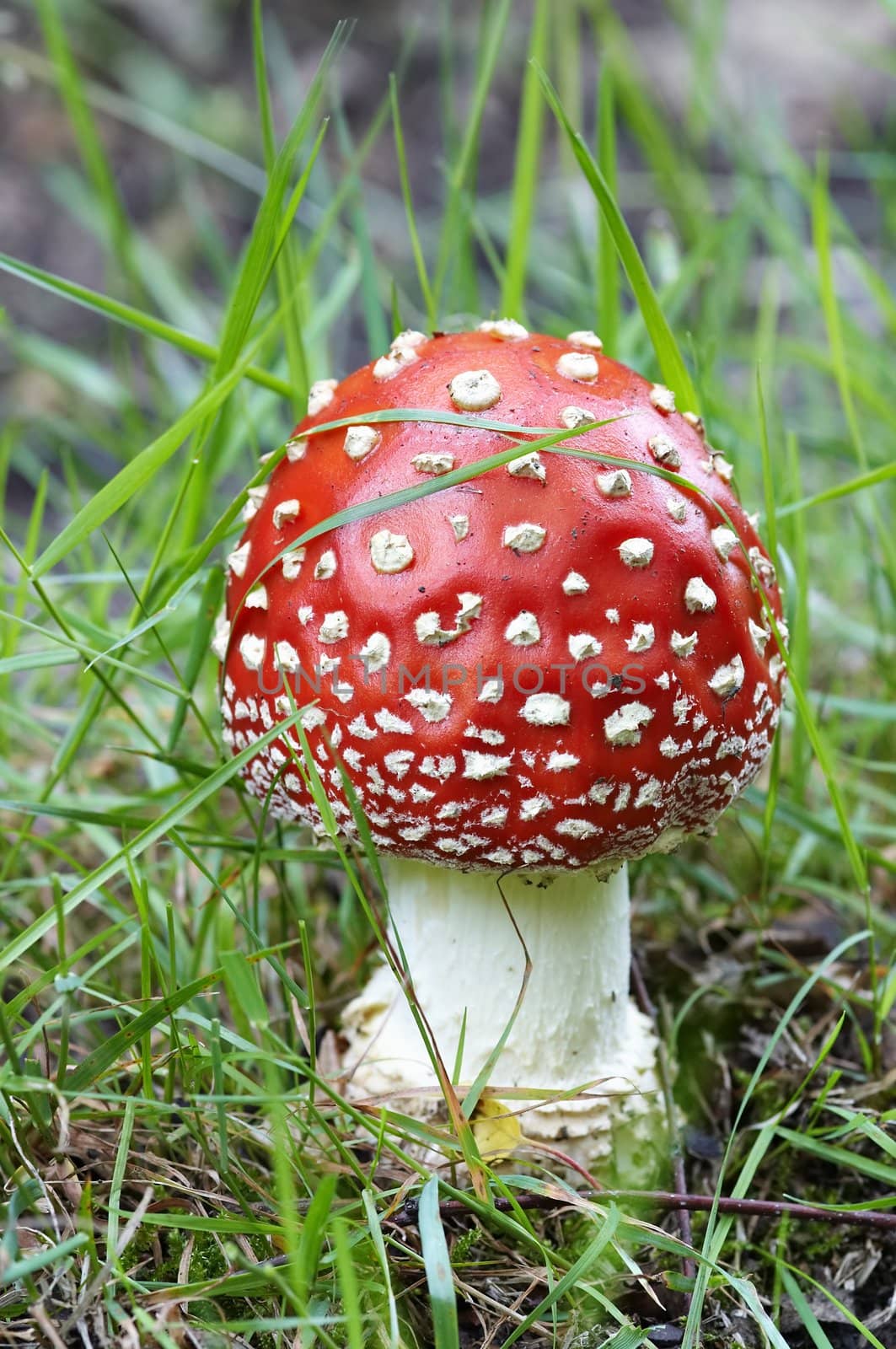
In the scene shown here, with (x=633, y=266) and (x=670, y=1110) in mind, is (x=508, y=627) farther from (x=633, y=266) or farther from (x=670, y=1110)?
(x=670, y=1110)

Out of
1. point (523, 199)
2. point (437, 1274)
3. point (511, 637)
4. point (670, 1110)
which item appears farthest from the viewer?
point (523, 199)

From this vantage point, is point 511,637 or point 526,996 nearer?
point 511,637

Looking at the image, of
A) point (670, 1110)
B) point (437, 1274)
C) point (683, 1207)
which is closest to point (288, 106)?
point (670, 1110)

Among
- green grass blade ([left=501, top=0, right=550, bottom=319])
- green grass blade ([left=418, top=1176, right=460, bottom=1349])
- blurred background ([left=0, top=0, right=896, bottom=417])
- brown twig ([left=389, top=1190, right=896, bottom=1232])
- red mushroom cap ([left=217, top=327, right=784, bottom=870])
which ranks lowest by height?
brown twig ([left=389, top=1190, right=896, bottom=1232])

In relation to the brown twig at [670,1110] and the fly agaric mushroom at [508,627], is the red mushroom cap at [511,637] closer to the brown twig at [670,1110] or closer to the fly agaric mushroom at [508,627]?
the fly agaric mushroom at [508,627]

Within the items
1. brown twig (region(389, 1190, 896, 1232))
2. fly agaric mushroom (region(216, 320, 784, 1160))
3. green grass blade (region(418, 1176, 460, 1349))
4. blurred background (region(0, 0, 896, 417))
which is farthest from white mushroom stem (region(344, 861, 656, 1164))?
blurred background (region(0, 0, 896, 417))

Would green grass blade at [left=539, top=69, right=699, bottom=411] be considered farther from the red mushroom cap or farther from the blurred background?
the blurred background

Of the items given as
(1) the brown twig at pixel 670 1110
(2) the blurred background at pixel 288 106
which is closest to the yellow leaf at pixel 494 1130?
(1) the brown twig at pixel 670 1110
